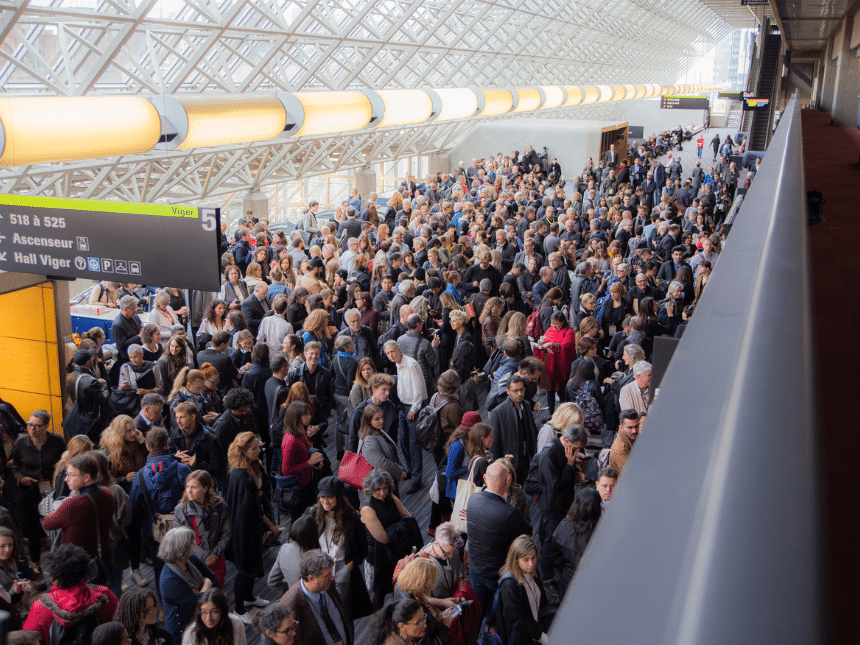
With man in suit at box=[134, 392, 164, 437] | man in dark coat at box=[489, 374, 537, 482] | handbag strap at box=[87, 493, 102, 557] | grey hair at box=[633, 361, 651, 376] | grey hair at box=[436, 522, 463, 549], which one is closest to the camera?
grey hair at box=[436, 522, 463, 549]

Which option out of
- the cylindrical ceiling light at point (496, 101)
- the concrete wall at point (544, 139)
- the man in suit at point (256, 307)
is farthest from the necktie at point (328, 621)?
the concrete wall at point (544, 139)

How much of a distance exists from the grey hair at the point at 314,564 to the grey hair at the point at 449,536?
0.74 metres

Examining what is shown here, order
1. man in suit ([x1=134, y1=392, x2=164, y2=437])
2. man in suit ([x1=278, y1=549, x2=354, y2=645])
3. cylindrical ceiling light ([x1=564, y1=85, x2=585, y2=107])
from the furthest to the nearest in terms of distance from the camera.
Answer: cylindrical ceiling light ([x1=564, y1=85, x2=585, y2=107]), man in suit ([x1=134, y1=392, x2=164, y2=437]), man in suit ([x1=278, y1=549, x2=354, y2=645])

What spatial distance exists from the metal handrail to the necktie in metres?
3.84

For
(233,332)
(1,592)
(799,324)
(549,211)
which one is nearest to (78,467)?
(1,592)

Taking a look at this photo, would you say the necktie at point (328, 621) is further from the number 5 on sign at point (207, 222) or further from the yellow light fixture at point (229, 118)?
the yellow light fixture at point (229, 118)

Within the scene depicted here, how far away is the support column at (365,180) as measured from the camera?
989 inches

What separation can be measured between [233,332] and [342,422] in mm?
1802

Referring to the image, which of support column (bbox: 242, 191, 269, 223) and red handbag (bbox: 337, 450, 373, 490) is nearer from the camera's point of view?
red handbag (bbox: 337, 450, 373, 490)

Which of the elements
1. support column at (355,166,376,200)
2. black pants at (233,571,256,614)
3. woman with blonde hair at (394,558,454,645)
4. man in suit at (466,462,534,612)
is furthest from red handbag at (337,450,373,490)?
support column at (355,166,376,200)

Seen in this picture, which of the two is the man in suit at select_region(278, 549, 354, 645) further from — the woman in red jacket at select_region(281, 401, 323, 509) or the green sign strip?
the green sign strip

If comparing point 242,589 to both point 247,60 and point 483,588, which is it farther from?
point 247,60

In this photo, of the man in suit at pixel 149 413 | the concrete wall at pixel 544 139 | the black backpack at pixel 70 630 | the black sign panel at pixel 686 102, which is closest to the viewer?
the black backpack at pixel 70 630

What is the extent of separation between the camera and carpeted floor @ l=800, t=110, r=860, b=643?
68cm
